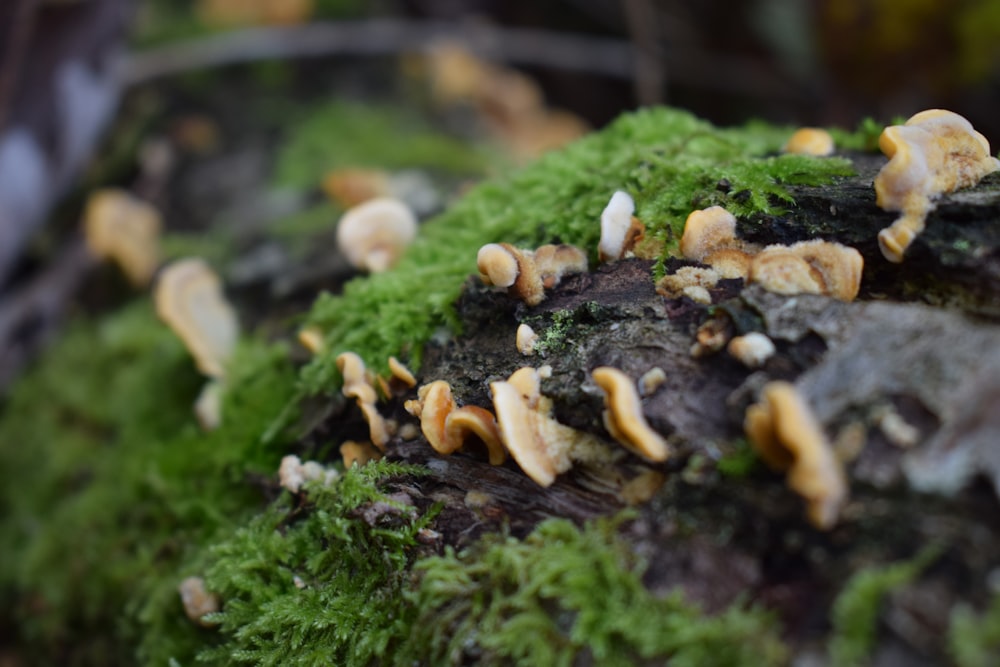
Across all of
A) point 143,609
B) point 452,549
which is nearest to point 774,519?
point 452,549

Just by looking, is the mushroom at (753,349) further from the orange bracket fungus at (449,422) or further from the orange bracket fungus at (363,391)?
the orange bracket fungus at (363,391)

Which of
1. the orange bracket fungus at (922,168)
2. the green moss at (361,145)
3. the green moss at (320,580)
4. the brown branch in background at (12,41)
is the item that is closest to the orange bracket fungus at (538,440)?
the green moss at (320,580)

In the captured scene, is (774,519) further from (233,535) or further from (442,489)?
(233,535)

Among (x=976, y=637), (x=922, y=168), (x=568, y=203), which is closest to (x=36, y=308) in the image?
(x=568, y=203)

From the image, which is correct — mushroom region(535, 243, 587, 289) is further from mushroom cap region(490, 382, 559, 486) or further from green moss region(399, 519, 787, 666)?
green moss region(399, 519, 787, 666)

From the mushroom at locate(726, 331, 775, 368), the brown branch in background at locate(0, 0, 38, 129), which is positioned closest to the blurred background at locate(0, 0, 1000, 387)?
the brown branch in background at locate(0, 0, 38, 129)

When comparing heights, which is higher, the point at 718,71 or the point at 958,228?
the point at 718,71
